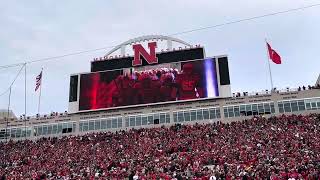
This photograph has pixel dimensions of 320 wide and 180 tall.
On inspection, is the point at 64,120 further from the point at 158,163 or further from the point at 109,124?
the point at 158,163

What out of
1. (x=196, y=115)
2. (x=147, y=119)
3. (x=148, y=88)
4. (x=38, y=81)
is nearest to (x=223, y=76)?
(x=196, y=115)

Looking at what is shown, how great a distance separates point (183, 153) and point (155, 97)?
47.7 feet

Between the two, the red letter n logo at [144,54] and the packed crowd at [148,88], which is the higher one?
the red letter n logo at [144,54]

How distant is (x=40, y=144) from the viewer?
156 feet

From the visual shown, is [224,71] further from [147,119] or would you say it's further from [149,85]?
[147,119]

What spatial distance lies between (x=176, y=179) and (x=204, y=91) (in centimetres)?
2177

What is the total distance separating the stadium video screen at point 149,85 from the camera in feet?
159

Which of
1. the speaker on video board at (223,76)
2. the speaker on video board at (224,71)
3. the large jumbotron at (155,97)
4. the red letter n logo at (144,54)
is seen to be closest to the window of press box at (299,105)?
the large jumbotron at (155,97)

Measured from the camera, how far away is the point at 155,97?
4925 cm

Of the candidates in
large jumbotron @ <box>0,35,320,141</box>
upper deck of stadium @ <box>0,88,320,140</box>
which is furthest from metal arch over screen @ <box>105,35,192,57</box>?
upper deck of stadium @ <box>0,88,320,140</box>

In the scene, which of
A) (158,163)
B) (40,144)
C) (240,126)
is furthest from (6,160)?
(240,126)

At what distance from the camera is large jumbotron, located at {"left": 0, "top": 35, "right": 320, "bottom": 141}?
47.3 meters

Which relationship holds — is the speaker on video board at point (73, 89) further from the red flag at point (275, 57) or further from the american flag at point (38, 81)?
the red flag at point (275, 57)

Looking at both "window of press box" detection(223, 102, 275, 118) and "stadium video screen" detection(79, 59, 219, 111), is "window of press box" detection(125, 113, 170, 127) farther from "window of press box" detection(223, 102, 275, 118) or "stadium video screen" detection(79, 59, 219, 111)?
"window of press box" detection(223, 102, 275, 118)
